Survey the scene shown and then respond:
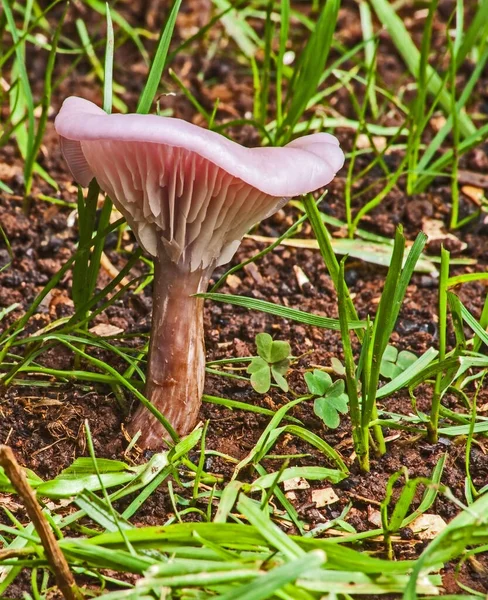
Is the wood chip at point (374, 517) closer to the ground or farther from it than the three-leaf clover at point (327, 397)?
closer to the ground

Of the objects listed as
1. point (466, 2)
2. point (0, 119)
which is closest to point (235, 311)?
point (0, 119)

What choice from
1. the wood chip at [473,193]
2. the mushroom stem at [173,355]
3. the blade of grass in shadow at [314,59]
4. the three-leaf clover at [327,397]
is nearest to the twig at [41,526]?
the mushroom stem at [173,355]

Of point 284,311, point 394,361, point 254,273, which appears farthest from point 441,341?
point 254,273

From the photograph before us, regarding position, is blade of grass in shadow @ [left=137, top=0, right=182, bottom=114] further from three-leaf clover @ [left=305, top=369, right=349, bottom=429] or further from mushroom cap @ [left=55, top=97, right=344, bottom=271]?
three-leaf clover @ [left=305, top=369, right=349, bottom=429]

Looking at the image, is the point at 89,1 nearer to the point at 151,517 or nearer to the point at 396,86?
the point at 396,86

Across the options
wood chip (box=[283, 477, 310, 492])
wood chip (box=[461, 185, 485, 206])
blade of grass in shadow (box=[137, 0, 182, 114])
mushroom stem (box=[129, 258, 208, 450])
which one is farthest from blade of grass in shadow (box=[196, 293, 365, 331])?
wood chip (box=[461, 185, 485, 206])

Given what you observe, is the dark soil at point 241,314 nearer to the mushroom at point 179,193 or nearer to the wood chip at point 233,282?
the wood chip at point 233,282
